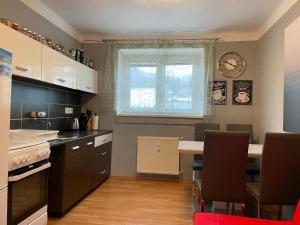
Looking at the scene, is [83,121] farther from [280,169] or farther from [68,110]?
[280,169]

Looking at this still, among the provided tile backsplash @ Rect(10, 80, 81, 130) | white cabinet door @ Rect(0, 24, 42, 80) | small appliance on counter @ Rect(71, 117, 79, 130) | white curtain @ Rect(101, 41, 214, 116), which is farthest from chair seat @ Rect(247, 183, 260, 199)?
small appliance on counter @ Rect(71, 117, 79, 130)

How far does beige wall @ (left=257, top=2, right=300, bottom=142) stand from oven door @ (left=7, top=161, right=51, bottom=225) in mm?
2603

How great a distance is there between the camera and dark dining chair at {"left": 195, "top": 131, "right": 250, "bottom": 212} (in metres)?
2.24

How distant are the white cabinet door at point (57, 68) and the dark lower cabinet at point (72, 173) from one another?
773 mm

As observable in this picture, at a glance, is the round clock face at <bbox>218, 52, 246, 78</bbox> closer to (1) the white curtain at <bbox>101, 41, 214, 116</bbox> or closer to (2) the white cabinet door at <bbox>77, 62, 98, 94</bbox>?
(1) the white curtain at <bbox>101, 41, 214, 116</bbox>

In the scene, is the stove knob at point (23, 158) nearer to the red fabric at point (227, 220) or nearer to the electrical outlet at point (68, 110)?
the red fabric at point (227, 220)

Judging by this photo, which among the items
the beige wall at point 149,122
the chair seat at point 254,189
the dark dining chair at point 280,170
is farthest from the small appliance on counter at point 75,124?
the dark dining chair at point 280,170

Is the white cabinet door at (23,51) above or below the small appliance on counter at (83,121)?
above

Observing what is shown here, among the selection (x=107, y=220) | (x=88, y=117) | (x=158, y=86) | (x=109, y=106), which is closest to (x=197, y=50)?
(x=158, y=86)

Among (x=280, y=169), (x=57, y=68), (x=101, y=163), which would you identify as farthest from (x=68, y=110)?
(x=280, y=169)

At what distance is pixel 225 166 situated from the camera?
7.51 feet

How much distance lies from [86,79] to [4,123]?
7.75 ft

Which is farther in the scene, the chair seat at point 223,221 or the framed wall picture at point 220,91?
the framed wall picture at point 220,91

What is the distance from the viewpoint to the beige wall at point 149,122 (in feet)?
13.9
